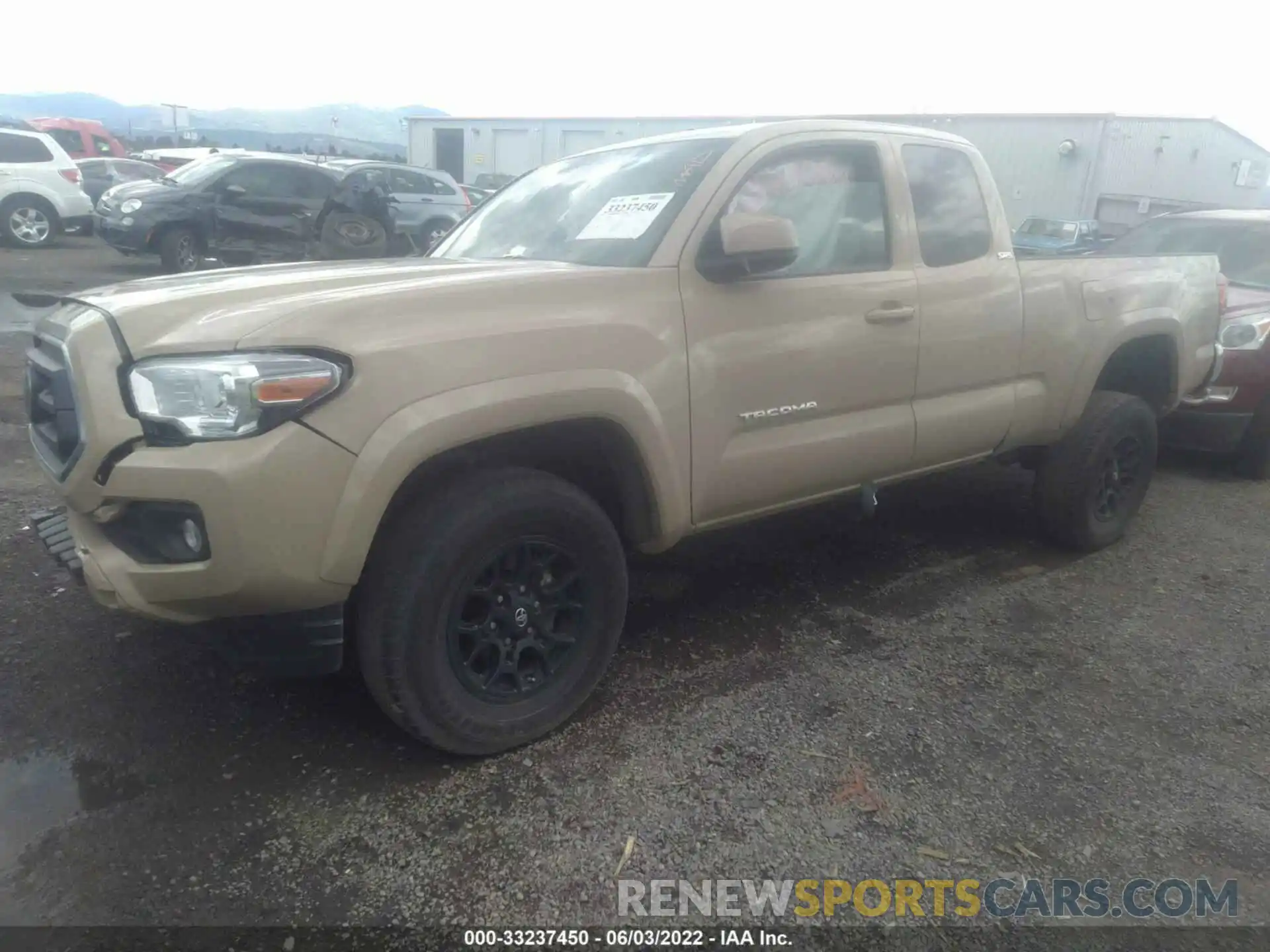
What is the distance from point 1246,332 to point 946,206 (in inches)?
123

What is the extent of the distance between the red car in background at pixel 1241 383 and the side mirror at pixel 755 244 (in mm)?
3350

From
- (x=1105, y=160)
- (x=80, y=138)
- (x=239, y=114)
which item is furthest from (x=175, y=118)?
(x=239, y=114)

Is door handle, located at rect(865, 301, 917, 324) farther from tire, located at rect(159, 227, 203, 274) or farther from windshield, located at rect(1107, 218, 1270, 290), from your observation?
tire, located at rect(159, 227, 203, 274)

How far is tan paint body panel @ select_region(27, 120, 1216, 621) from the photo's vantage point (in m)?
2.26

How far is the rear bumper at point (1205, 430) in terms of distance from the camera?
5887mm

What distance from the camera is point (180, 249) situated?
479 inches

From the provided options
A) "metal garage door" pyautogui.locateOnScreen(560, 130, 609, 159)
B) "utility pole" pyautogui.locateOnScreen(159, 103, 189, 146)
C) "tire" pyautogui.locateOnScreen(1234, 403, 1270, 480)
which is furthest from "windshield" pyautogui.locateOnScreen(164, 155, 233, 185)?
"utility pole" pyautogui.locateOnScreen(159, 103, 189, 146)

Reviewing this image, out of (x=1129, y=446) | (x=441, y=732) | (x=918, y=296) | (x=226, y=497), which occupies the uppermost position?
(x=918, y=296)

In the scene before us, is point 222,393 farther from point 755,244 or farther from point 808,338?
point 808,338

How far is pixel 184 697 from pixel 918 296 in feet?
9.69

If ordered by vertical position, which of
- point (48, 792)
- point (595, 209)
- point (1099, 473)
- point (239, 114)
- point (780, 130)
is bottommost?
point (48, 792)

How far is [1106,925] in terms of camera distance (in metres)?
2.27

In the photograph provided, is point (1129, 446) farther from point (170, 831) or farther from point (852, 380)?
point (170, 831)

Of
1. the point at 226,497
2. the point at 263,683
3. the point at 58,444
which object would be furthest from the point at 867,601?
the point at 58,444
